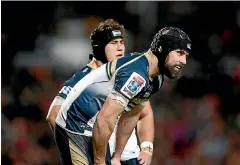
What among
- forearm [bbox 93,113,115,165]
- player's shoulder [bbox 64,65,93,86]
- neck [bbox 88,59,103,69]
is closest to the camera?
forearm [bbox 93,113,115,165]

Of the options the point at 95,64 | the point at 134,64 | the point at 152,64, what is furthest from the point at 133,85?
the point at 95,64

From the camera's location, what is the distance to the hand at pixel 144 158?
7.15 m

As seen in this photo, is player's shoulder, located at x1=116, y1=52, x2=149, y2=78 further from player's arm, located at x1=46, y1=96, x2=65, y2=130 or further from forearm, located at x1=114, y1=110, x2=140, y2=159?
player's arm, located at x1=46, y1=96, x2=65, y2=130

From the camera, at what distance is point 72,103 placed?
6.04m

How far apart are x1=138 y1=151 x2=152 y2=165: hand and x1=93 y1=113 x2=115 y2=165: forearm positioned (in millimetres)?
1457

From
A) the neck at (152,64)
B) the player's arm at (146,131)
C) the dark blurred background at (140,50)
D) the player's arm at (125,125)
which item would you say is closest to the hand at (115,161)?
the player's arm at (125,125)

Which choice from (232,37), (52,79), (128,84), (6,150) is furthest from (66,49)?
(128,84)

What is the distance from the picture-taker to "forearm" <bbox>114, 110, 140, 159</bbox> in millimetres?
6309

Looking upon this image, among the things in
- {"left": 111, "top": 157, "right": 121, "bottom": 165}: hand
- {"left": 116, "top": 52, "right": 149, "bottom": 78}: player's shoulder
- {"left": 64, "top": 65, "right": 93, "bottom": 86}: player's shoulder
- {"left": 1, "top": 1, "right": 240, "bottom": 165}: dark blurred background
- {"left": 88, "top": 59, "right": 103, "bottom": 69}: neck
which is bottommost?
{"left": 1, "top": 1, "right": 240, "bottom": 165}: dark blurred background

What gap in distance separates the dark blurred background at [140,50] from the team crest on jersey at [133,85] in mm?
4506

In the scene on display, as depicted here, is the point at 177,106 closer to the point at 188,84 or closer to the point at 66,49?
the point at 188,84

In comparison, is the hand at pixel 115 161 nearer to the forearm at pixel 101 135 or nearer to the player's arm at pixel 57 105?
the forearm at pixel 101 135

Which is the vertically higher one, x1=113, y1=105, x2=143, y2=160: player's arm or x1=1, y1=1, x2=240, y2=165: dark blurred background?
x1=113, y1=105, x2=143, y2=160: player's arm

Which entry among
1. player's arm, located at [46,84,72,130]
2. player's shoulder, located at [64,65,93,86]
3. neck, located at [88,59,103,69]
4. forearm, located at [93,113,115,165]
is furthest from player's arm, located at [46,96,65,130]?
forearm, located at [93,113,115,165]
